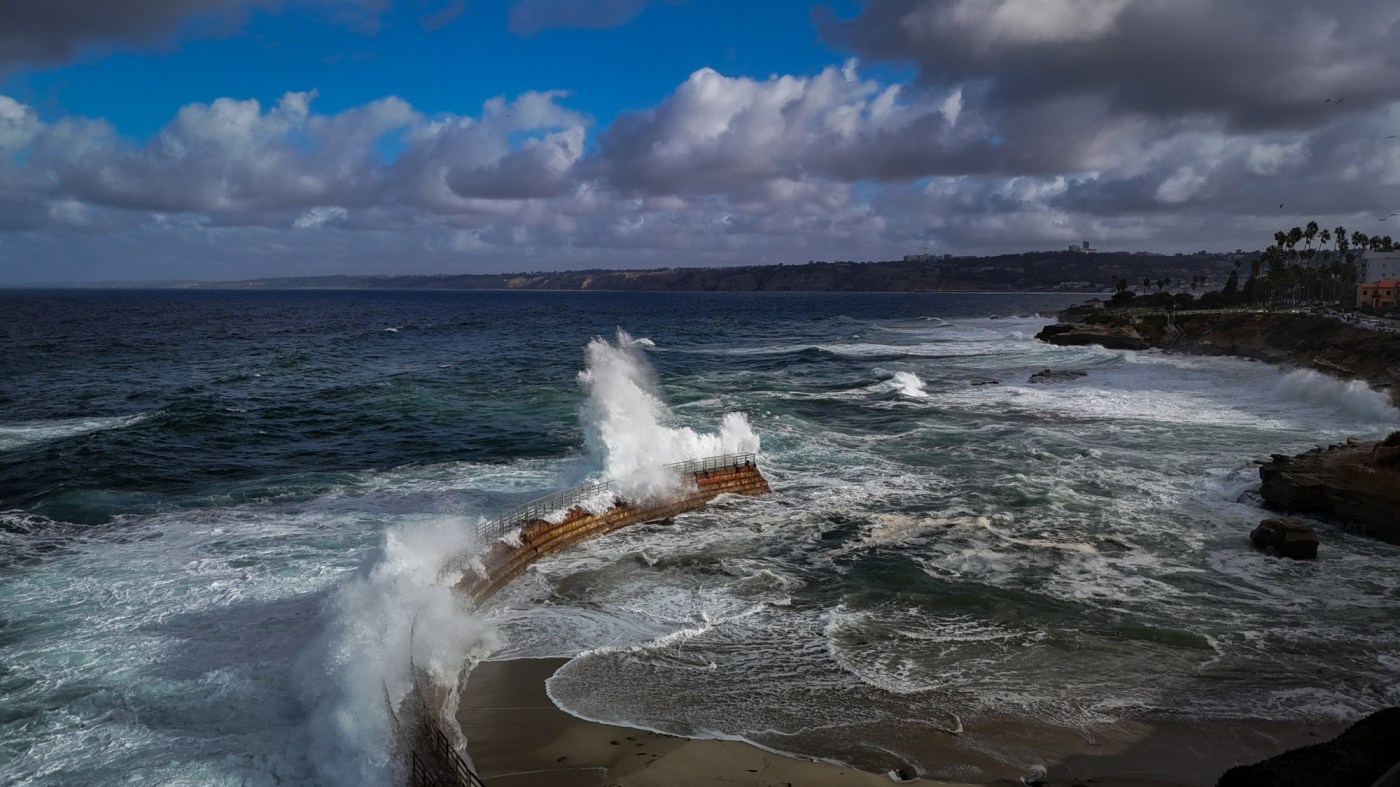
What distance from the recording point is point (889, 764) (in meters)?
11.5

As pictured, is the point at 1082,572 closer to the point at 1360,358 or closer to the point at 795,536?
the point at 795,536

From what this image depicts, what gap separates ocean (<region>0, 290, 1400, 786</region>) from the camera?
1283cm

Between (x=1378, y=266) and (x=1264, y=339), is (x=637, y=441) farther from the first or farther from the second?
(x=1378, y=266)

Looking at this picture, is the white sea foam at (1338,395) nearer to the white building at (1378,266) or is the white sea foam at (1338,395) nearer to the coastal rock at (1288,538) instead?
the coastal rock at (1288,538)

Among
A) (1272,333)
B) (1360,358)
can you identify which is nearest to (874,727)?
(1360,358)

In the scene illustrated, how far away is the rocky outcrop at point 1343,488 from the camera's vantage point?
21.9 meters

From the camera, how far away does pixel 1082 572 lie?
19.1m

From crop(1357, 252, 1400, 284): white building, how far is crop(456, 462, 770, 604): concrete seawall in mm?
122604

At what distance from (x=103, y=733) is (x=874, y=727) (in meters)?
11.1

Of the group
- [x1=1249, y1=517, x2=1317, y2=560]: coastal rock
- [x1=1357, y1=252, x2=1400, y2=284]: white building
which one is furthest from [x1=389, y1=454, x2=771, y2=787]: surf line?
[x1=1357, y1=252, x2=1400, y2=284]: white building

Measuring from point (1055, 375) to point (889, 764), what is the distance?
47.7m

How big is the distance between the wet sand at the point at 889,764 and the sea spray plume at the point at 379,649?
1.33m

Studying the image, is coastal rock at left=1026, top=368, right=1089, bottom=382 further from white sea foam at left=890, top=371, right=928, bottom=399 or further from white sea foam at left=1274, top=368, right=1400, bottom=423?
white sea foam at left=1274, top=368, right=1400, bottom=423

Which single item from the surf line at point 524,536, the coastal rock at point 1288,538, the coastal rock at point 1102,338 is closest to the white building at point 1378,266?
the coastal rock at point 1102,338
